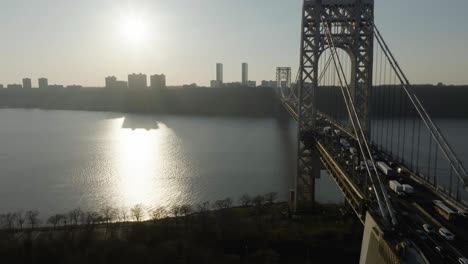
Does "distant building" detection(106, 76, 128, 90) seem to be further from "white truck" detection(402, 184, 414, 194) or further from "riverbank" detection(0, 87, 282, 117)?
"white truck" detection(402, 184, 414, 194)

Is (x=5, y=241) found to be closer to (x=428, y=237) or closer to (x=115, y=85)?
(x=428, y=237)

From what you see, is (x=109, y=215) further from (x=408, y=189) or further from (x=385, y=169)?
(x=408, y=189)

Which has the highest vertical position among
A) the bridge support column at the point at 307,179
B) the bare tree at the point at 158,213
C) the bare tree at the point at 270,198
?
the bridge support column at the point at 307,179

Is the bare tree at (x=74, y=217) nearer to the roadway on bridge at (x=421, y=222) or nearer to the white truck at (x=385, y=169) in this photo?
the roadway on bridge at (x=421, y=222)

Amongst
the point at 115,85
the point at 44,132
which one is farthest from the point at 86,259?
the point at 115,85

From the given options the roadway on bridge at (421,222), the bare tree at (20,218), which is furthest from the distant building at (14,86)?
the roadway on bridge at (421,222)

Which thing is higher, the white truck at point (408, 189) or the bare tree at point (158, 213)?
the white truck at point (408, 189)

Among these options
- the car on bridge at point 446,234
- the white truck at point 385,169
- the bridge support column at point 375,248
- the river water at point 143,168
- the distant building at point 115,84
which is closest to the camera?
the bridge support column at point 375,248
